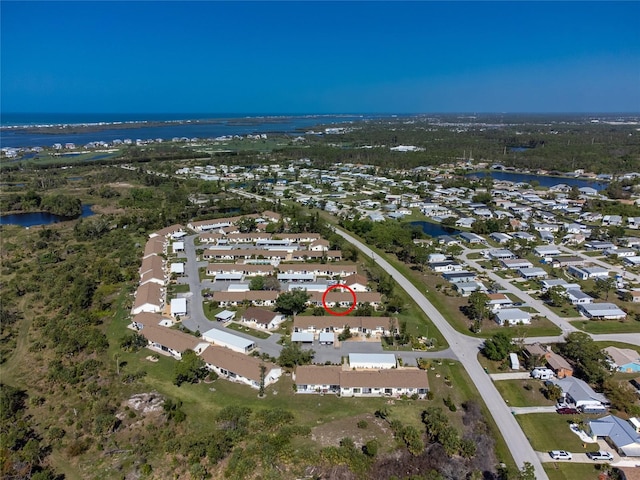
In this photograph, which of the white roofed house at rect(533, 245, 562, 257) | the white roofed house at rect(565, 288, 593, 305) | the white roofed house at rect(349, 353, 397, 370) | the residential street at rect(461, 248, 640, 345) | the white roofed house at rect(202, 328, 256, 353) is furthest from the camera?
the white roofed house at rect(533, 245, 562, 257)

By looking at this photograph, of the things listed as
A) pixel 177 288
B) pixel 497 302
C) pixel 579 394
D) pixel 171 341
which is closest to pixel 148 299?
pixel 177 288

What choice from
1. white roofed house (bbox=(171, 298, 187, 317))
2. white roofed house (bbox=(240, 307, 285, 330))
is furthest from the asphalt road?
white roofed house (bbox=(171, 298, 187, 317))

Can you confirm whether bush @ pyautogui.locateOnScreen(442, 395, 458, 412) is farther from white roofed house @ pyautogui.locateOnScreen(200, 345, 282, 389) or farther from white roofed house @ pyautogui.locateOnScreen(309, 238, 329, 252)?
white roofed house @ pyautogui.locateOnScreen(309, 238, 329, 252)

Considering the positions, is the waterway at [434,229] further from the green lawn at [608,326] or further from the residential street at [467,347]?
the green lawn at [608,326]

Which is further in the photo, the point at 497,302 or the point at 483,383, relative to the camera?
the point at 497,302

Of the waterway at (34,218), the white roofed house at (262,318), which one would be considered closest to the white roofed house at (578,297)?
the white roofed house at (262,318)

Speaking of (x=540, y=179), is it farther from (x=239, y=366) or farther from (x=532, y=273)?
(x=239, y=366)
